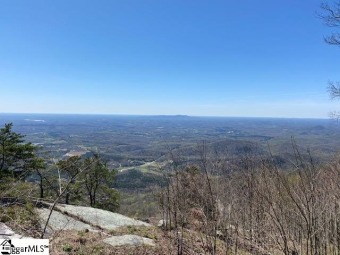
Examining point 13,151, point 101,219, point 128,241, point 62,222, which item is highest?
point 13,151

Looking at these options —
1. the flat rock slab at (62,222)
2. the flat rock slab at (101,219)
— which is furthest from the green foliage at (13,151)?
the flat rock slab at (62,222)

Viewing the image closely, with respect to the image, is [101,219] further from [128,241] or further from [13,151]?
[13,151]

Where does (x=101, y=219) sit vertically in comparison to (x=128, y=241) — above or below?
below

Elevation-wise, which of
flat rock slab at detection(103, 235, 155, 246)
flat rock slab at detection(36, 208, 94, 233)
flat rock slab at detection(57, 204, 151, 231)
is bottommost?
flat rock slab at detection(57, 204, 151, 231)

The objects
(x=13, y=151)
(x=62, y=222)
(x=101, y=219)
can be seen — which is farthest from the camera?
(x=13, y=151)

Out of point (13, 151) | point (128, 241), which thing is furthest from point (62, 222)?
point (13, 151)

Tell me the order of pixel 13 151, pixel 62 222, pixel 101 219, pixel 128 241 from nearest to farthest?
pixel 128 241 → pixel 62 222 → pixel 101 219 → pixel 13 151

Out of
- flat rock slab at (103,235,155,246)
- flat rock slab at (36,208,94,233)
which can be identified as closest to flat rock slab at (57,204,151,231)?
flat rock slab at (36,208,94,233)

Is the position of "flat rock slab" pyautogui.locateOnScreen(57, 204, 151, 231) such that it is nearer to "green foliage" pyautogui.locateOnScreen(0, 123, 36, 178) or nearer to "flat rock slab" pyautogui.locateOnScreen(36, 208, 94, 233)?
"flat rock slab" pyautogui.locateOnScreen(36, 208, 94, 233)
